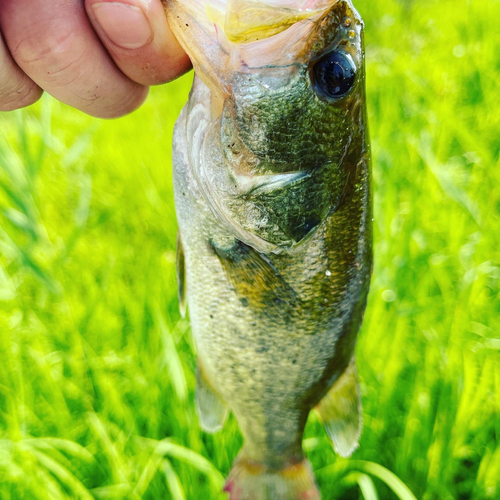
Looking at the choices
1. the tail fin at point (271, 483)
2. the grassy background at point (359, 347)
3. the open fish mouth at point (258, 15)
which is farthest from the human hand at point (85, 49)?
the tail fin at point (271, 483)

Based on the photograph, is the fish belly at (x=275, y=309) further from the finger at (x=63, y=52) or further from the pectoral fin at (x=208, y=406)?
the finger at (x=63, y=52)

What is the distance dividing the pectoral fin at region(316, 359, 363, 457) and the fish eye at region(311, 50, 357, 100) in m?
0.77

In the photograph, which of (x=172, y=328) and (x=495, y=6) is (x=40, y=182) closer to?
(x=172, y=328)

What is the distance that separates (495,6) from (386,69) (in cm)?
96

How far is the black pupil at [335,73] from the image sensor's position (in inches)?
38.9

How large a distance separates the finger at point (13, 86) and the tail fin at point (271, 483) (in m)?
1.23

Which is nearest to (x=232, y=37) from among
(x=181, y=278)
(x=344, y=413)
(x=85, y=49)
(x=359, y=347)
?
(x=85, y=49)

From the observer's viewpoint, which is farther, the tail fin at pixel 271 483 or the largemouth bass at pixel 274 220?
the tail fin at pixel 271 483

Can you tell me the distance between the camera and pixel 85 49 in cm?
106

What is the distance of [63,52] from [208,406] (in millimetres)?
1077

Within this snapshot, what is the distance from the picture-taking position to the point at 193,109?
1.12 m

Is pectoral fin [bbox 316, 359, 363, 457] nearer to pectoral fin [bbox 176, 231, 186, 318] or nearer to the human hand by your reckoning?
pectoral fin [bbox 176, 231, 186, 318]

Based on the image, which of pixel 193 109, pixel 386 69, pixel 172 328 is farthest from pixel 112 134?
pixel 193 109

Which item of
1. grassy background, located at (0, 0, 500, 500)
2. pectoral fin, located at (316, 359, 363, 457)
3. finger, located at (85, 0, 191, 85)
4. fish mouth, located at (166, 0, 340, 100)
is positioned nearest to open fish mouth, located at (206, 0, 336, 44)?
fish mouth, located at (166, 0, 340, 100)
